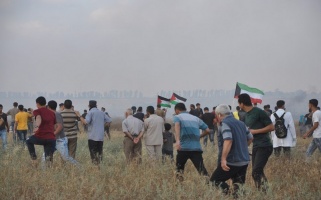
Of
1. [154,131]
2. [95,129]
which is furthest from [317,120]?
[95,129]

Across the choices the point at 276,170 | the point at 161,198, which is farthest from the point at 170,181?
the point at 276,170

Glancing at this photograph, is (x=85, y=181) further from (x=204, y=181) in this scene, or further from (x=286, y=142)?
(x=286, y=142)

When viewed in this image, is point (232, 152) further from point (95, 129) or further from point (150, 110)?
point (95, 129)

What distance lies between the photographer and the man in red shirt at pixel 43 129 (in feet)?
37.9

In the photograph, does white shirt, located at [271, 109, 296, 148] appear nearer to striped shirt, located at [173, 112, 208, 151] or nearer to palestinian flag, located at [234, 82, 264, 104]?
striped shirt, located at [173, 112, 208, 151]

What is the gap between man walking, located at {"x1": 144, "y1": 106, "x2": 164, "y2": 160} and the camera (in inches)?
508

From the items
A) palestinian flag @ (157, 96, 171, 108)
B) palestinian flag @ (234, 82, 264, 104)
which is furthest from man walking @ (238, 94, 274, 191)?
palestinian flag @ (157, 96, 171, 108)

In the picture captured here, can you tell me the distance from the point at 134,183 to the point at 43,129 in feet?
9.78

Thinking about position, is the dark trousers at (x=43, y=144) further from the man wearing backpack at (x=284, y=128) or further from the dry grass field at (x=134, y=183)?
the man wearing backpack at (x=284, y=128)

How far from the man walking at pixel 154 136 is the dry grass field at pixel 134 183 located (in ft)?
2.05

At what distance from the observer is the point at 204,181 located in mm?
9156

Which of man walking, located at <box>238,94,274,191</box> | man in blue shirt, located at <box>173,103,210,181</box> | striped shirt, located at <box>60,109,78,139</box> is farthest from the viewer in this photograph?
striped shirt, located at <box>60,109,78,139</box>

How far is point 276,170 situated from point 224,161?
3.73 m

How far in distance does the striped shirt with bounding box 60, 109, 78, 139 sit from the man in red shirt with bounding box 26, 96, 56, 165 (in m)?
1.27
